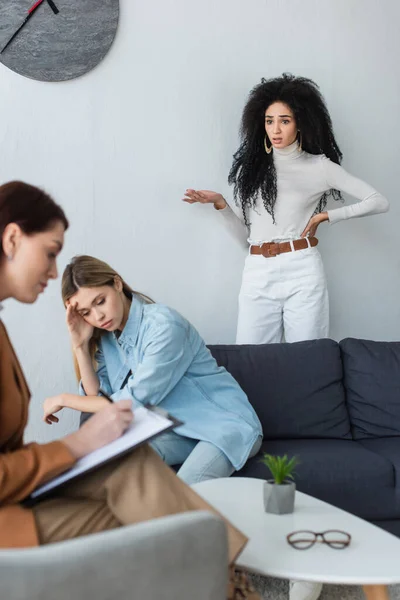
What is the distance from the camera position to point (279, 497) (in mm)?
1814

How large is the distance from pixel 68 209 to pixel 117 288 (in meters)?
0.87

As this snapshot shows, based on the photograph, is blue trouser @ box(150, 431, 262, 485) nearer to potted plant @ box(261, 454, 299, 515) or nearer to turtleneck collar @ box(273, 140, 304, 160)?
potted plant @ box(261, 454, 299, 515)

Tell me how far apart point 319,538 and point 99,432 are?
63 cm

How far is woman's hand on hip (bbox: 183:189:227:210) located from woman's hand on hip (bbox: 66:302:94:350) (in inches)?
35.3

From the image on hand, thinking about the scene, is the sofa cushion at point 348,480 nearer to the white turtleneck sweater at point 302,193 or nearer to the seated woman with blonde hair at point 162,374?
the seated woman with blonde hair at point 162,374

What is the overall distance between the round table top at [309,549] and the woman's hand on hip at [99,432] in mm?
415

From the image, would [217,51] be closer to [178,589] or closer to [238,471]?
[238,471]

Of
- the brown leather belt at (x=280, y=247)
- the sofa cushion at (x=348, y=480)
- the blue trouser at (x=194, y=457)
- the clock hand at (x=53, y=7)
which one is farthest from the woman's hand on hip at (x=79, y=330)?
the clock hand at (x=53, y=7)

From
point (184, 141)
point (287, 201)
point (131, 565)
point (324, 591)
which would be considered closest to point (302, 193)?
point (287, 201)

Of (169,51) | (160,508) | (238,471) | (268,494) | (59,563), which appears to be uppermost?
(169,51)

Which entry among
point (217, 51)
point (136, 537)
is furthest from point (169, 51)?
point (136, 537)

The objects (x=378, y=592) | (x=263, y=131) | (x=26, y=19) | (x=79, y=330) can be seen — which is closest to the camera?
(x=378, y=592)

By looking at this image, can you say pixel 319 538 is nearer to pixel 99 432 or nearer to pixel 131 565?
pixel 99 432

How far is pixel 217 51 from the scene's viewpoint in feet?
11.1
